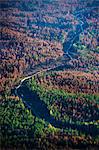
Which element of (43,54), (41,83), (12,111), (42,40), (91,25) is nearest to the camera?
(12,111)

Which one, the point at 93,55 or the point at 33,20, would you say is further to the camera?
the point at 33,20

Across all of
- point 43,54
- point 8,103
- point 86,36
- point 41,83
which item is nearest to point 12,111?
point 8,103

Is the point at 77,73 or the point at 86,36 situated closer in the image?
the point at 77,73

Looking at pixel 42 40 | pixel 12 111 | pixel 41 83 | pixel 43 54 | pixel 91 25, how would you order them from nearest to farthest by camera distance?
pixel 12 111
pixel 41 83
pixel 43 54
pixel 42 40
pixel 91 25

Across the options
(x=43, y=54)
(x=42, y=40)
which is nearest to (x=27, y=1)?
(x=42, y=40)

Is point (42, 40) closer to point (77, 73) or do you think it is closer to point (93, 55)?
point (93, 55)

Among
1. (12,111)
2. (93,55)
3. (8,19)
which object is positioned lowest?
(12,111)

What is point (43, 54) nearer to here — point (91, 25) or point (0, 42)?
point (0, 42)

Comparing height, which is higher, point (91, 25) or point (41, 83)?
point (91, 25)

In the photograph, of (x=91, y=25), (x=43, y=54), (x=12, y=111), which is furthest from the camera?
(x=91, y=25)
